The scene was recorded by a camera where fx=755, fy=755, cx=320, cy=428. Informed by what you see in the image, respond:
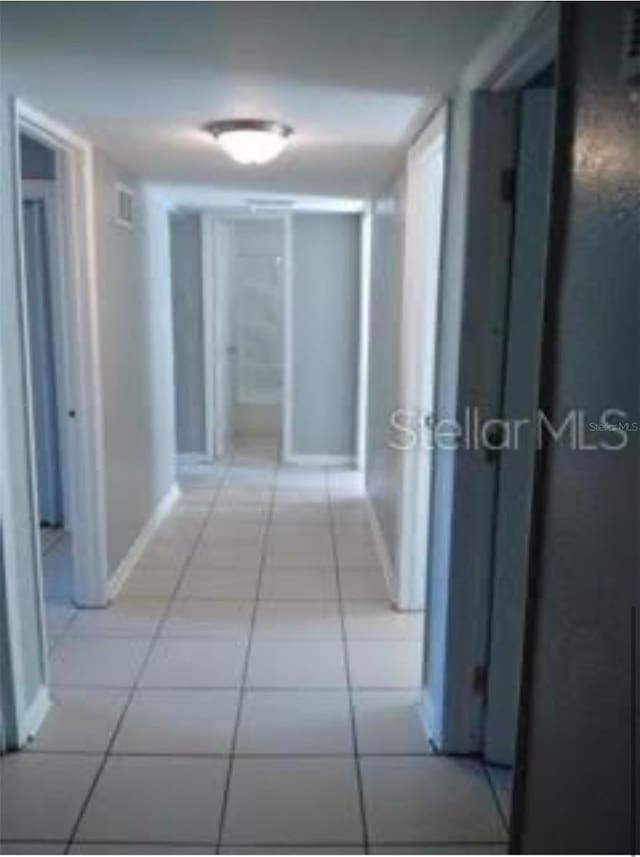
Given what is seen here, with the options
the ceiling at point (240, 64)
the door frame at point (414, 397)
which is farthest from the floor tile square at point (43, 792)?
the ceiling at point (240, 64)

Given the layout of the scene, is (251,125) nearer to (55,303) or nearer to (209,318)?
(55,303)

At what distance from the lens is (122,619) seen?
3465mm

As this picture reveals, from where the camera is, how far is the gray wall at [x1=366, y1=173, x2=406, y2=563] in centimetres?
376

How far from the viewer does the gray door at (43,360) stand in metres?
4.50

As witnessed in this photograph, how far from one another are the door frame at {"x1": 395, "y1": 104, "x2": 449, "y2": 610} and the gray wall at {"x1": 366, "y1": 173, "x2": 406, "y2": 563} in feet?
0.60

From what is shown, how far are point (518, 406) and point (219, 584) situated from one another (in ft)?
7.21

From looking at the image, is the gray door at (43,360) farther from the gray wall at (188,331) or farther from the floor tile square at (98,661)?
the gray wall at (188,331)

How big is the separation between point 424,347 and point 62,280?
1610 millimetres

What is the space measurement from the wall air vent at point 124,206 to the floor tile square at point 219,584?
1.87m

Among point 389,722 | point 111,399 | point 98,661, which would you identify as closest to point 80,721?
point 98,661

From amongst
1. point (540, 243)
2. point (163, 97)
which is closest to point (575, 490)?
point (540, 243)

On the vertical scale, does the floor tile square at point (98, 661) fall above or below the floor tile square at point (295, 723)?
above

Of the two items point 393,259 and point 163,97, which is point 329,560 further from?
point 163,97

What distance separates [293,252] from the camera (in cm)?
629
